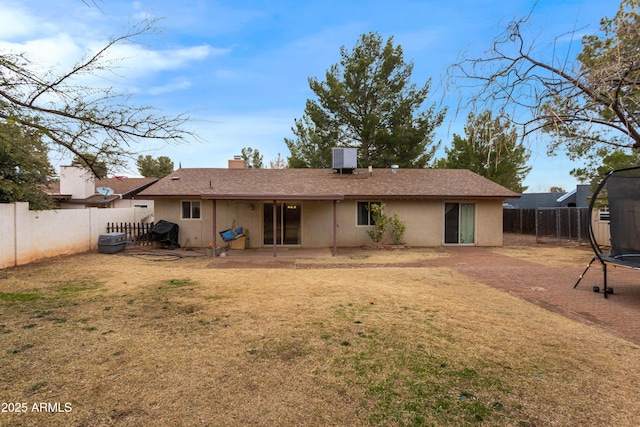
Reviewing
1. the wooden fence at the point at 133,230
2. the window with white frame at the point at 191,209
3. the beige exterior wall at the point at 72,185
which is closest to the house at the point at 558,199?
the window with white frame at the point at 191,209

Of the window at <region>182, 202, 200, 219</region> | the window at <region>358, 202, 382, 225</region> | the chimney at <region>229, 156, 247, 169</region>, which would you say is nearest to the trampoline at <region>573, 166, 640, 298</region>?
the window at <region>358, 202, 382, 225</region>

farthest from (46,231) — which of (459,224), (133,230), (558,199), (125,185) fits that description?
→ (558,199)

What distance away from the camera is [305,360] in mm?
3633

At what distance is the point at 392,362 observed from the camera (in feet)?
11.8

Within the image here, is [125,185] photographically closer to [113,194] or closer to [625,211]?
[113,194]

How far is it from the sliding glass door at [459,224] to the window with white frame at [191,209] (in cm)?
1062

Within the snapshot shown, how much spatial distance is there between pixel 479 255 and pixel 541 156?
9.38m

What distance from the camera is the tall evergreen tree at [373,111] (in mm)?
21484

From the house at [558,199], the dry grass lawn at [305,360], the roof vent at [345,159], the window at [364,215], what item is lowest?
the dry grass lawn at [305,360]

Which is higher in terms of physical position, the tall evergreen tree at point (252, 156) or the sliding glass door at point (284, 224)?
the tall evergreen tree at point (252, 156)

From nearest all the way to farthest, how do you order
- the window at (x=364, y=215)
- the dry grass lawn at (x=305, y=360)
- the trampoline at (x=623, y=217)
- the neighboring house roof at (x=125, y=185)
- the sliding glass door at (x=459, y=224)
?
the dry grass lawn at (x=305, y=360) < the trampoline at (x=623, y=217) < the window at (x=364, y=215) < the sliding glass door at (x=459, y=224) < the neighboring house roof at (x=125, y=185)

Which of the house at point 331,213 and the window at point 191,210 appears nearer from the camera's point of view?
the house at point 331,213

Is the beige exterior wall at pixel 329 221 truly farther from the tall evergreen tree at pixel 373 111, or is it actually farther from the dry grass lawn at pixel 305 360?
the tall evergreen tree at pixel 373 111

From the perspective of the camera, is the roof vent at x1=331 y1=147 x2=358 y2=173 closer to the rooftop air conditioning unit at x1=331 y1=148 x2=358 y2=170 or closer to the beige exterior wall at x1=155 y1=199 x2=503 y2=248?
the rooftop air conditioning unit at x1=331 y1=148 x2=358 y2=170
